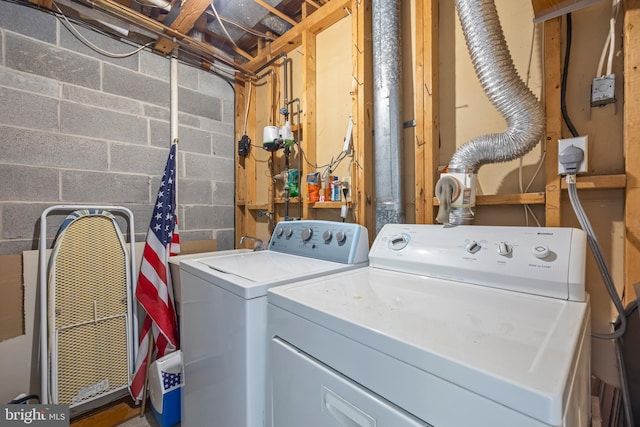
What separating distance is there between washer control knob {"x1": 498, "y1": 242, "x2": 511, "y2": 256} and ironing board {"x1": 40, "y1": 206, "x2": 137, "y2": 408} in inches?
79.6

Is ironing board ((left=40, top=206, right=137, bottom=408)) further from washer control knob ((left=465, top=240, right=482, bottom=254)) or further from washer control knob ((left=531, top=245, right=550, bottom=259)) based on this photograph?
washer control knob ((left=531, top=245, right=550, bottom=259))

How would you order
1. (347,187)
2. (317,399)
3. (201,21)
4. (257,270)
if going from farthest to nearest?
(201,21)
(347,187)
(257,270)
(317,399)

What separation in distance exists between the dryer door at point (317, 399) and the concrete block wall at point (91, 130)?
1.69m

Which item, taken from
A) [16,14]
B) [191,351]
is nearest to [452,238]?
[191,351]

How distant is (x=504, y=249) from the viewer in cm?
85

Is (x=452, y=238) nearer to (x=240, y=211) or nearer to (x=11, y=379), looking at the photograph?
(x=240, y=211)

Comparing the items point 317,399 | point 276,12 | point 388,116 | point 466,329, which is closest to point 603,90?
point 388,116

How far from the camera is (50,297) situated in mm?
1516

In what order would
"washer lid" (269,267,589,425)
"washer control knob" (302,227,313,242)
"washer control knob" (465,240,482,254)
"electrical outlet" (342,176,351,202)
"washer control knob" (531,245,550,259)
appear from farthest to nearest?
"electrical outlet" (342,176,351,202) → "washer control knob" (302,227,313,242) → "washer control knob" (465,240,482,254) → "washer control knob" (531,245,550,259) → "washer lid" (269,267,589,425)

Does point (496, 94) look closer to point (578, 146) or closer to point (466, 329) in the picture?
point (578, 146)

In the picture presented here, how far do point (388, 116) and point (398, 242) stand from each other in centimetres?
69

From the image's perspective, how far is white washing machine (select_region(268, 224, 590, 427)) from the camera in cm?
41

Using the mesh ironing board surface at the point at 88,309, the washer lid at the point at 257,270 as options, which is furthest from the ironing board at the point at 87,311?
the washer lid at the point at 257,270

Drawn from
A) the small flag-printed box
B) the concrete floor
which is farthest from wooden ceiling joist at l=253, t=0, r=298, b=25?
the concrete floor
